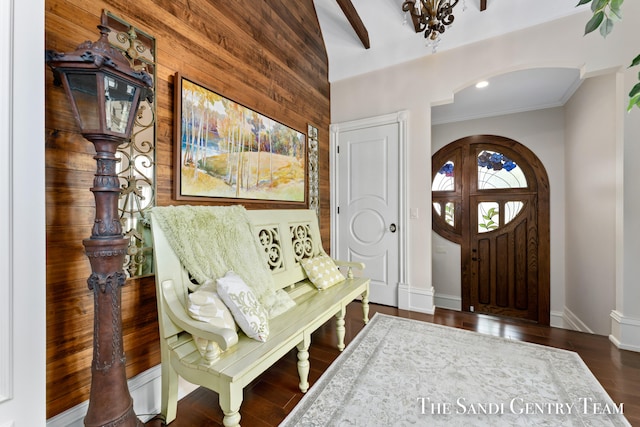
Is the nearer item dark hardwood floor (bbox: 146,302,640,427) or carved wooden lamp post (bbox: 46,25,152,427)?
carved wooden lamp post (bbox: 46,25,152,427)

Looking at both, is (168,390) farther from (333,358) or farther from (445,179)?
(445,179)

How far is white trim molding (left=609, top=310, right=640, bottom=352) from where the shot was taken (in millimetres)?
2045

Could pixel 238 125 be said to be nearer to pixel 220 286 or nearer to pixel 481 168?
pixel 220 286

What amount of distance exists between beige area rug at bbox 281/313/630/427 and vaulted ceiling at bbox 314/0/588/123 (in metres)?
2.88

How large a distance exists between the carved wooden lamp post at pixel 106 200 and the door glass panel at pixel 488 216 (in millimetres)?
4415

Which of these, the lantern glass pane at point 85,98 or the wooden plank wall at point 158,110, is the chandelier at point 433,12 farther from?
the lantern glass pane at point 85,98

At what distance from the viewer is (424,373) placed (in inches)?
67.7

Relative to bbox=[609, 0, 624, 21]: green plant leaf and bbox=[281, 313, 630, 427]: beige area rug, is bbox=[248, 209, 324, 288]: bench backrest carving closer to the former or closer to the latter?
bbox=[281, 313, 630, 427]: beige area rug

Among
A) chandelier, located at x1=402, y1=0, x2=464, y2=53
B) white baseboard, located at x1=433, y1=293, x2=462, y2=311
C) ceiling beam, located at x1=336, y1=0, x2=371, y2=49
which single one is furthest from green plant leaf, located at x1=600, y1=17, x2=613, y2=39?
white baseboard, located at x1=433, y1=293, x2=462, y2=311

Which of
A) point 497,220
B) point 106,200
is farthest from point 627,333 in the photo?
point 106,200

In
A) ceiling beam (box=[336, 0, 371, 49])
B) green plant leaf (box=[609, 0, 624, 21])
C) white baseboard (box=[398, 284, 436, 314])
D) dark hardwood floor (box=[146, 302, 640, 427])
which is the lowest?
dark hardwood floor (box=[146, 302, 640, 427])

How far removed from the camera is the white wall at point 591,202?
7.72 feet

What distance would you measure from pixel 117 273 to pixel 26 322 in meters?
0.28

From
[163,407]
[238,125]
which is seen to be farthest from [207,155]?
[163,407]
